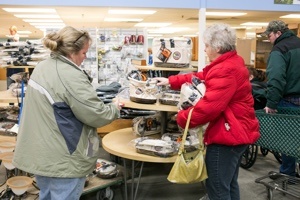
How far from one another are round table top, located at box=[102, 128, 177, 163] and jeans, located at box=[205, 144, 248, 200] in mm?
365

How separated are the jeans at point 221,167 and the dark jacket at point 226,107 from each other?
0.20 ft

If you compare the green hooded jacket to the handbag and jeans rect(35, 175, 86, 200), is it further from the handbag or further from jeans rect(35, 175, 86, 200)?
the handbag

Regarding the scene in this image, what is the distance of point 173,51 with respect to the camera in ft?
8.46

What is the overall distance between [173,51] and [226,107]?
2.61 ft

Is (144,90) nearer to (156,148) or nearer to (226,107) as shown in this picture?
(156,148)

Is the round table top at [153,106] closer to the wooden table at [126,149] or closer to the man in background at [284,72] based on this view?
the wooden table at [126,149]

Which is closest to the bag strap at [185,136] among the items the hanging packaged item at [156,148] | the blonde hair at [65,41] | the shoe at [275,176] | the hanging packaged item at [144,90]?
the hanging packaged item at [156,148]

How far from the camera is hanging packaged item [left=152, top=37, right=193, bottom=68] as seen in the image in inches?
101

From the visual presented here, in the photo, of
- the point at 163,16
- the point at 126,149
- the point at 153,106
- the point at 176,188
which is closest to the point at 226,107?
the point at 153,106

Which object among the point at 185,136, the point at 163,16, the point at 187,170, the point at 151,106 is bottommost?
the point at 187,170

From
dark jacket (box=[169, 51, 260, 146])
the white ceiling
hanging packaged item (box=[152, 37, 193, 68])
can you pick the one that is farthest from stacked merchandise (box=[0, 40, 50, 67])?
dark jacket (box=[169, 51, 260, 146])

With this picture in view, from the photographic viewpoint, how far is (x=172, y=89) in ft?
8.29

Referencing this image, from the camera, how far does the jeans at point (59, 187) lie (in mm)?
1785

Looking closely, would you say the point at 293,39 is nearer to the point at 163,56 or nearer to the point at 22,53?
the point at 163,56
